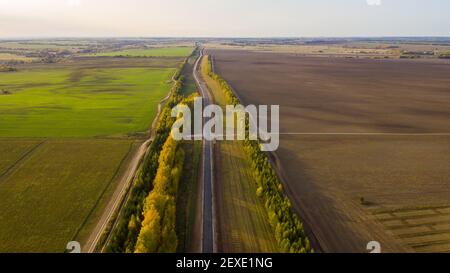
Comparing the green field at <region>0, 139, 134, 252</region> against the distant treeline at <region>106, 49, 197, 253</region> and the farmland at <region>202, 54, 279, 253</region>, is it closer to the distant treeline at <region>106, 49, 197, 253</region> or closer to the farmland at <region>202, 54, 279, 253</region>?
the distant treeline at <region>106, 49, 197, 253</region>

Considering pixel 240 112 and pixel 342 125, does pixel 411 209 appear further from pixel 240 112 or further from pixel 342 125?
pixel 240 112

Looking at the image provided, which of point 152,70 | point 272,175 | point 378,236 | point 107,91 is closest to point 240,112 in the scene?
point 272,175

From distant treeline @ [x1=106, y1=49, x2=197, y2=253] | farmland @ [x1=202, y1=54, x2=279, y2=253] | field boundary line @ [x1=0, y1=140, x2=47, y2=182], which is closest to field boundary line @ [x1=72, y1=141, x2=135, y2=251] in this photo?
distant treeline @ [x1=106, y1=49, x2=197, y2=253]

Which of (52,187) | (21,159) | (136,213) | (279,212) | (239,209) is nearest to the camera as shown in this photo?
(279,212)

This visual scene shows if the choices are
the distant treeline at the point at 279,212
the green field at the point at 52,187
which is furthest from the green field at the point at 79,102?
the distant treeline at the point at 279,212

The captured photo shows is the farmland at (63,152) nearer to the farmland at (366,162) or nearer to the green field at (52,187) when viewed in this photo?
the green field at (52,187)

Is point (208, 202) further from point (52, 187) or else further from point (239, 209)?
point (52, 187)

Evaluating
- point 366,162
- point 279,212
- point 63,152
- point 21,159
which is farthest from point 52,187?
point 366,162
